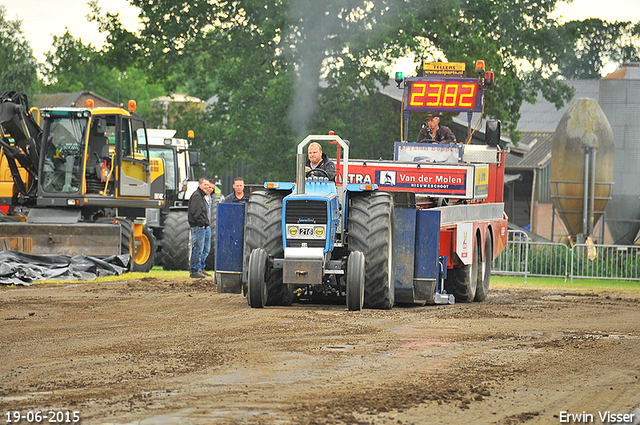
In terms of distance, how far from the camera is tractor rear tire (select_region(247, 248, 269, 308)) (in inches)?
436

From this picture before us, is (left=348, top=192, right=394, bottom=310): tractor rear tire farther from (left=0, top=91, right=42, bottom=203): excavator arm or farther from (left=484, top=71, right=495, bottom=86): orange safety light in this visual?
(left=0, top=91, right=42, bottom=203): excavator arm

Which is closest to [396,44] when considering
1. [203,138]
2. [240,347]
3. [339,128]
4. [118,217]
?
[339,128]

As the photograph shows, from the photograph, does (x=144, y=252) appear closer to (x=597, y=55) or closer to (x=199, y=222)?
(x=199, y=222)

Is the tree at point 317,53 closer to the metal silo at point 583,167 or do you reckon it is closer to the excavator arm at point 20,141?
the metal silo at point 583,167

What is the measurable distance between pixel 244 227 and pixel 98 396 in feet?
19.9

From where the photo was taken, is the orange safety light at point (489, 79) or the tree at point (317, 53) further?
the tree at point (317, 53)

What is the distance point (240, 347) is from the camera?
8.45 meters

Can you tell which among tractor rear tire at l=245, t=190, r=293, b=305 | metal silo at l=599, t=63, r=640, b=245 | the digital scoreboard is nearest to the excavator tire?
the digital scoreboard

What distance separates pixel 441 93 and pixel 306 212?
239 inches

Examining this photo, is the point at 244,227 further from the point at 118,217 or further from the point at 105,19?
the point at 105,19

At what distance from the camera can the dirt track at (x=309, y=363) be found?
6.02 metres

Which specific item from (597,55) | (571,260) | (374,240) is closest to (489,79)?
(374,240)

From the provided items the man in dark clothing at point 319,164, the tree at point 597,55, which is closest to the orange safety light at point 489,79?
the man in dark clothing at point 319,164

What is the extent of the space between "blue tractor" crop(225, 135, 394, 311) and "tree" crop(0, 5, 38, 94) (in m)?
39.0
